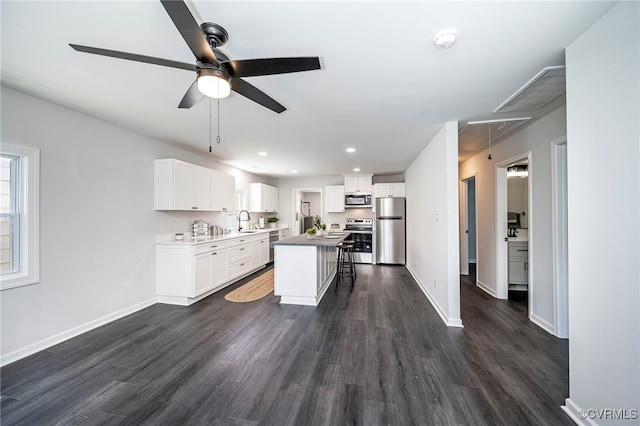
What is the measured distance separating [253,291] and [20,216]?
2.81m

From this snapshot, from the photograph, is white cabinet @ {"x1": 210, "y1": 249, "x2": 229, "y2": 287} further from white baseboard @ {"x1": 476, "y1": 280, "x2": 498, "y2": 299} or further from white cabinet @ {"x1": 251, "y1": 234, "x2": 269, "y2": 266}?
white baseboard @ {"x1": 476, "y1": 280, "x2": 498, "y2": 299}

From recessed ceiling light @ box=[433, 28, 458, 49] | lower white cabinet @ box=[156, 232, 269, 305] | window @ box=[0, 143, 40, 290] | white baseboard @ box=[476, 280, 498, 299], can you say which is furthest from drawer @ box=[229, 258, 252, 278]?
white baseboard @ box=[476, 280, 498, 299]

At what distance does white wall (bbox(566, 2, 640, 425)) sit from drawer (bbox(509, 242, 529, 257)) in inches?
104

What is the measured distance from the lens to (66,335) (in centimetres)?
243

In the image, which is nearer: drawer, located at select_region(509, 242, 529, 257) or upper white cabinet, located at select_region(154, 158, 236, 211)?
upper white cabinet, located at select_region(154, 158, 236, 211)

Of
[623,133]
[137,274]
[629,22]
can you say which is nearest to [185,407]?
[137,274]

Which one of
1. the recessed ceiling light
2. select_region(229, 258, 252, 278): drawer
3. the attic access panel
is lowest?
select_region(229, 258, 252, 278): drawer

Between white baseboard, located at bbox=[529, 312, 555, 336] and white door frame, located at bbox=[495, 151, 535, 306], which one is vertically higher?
white door frame, located at bbox=[495, 151, 535, 306]

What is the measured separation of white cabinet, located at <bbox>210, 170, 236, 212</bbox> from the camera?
4.27m

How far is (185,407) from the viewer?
157 cm

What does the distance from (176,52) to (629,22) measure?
8.66ft

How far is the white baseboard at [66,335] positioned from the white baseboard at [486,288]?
17.3 ft

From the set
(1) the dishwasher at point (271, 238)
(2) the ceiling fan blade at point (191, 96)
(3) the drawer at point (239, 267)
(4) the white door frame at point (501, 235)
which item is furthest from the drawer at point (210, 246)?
(4) the white door frame at point (501, 235)

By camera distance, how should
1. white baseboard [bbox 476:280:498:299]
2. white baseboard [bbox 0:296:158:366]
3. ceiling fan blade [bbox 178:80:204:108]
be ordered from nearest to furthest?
ceiling fan blade [bbox 178:80:204:108], white baseboard [bbox 0:296:158:366], white baseboard [bbox 476:280:498:299]
